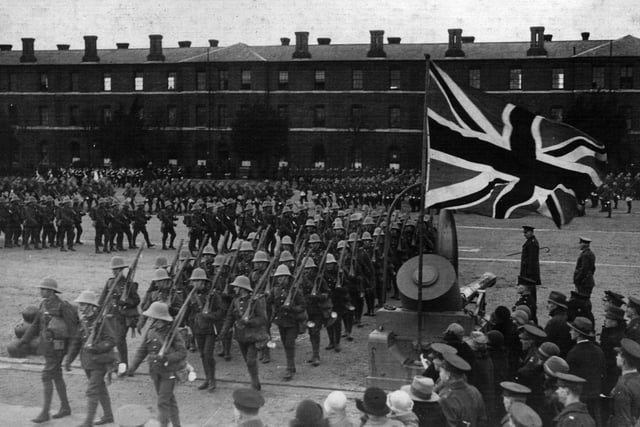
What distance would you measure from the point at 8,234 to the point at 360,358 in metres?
14.3

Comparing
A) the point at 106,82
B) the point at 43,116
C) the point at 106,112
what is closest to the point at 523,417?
the point at 106,112

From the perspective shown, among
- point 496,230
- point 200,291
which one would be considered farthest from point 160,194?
point 200,291

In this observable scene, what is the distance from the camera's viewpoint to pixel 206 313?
365 inches

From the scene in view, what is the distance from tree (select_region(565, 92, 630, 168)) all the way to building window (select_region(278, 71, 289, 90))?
20.4 metres

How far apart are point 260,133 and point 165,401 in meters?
45.4

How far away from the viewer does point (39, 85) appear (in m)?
59.0

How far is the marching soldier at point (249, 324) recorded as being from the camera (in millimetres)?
8883

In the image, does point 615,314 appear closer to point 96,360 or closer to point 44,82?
point 96,360

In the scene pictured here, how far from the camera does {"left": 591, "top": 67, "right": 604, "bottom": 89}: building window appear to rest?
169 ft

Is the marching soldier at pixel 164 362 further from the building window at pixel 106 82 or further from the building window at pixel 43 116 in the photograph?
the building window at pixel 43 116

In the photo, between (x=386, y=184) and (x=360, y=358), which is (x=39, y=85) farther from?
(x=360, y=358)

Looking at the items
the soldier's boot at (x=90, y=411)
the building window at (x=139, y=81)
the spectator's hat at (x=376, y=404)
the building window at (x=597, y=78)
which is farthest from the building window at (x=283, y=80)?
the spectator's hat at (x=376, y=404)

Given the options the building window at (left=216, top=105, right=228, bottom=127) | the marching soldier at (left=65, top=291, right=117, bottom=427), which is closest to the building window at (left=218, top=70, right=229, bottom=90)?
the building window at (left=216, top=105, right=228, bottom=127)

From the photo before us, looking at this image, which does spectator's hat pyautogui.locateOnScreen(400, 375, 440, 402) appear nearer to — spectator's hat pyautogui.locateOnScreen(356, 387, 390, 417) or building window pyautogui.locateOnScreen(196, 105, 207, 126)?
spectator's hat pyautogui.locateOnScreen(356, 387, 390, 417)
